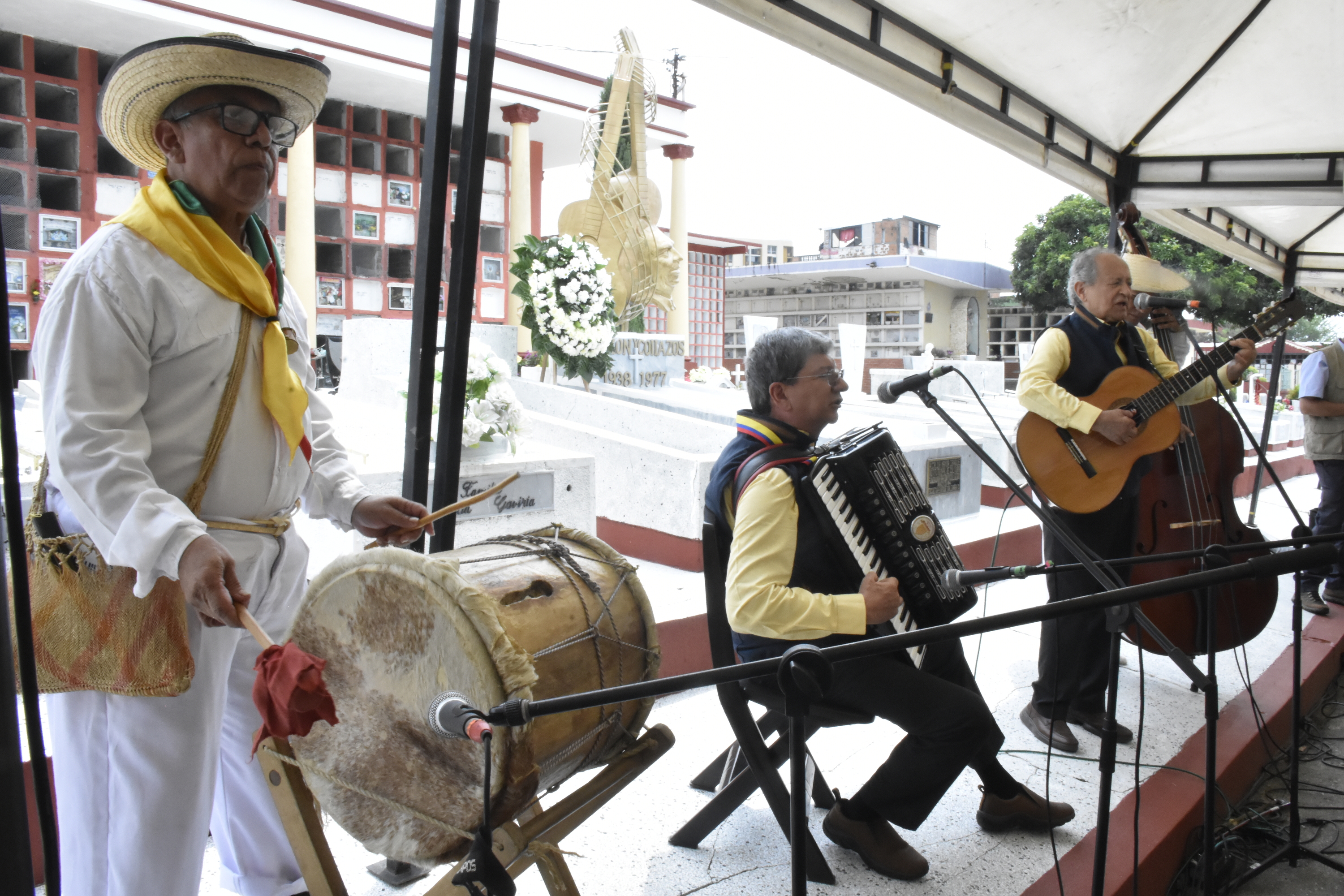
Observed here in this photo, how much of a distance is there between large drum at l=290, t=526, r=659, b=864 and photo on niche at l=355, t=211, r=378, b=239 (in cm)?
1112

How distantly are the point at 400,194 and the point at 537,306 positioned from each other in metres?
6.60

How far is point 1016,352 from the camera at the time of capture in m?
32.6

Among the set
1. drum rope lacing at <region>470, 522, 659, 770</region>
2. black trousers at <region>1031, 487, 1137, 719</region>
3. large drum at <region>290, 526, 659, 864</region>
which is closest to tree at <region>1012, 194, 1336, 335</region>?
black trousers at <region>1031, 487, 1137, 719</region>

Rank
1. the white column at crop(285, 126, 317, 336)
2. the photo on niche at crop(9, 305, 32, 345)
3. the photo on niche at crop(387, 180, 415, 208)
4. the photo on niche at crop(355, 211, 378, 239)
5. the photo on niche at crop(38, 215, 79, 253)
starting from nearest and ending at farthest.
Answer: the photo on niche at crop(9, 305, 32, 345) → the photo on niche at crop(38, 215, 79, 253) → the white column at crop(285, 126, 317, 336) → the photo on niche at crop(355, 211, 378, 239) → the photo on niche at crop(387, 180, 415, 208)

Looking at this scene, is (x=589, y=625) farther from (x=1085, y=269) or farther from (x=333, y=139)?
(x=333, y=139)

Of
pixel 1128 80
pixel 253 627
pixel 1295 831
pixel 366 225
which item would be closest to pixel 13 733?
pixel 253 627

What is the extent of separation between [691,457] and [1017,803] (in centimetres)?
276

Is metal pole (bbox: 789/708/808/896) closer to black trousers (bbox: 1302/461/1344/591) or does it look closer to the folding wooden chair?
the folding wooden chair

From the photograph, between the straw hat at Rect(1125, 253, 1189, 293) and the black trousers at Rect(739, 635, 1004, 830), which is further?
the straw hat at Rect(1125, 253, 1189, 293)

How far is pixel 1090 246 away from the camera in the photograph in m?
21.1

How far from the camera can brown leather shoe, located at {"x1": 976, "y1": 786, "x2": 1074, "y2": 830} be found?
8.41 ft

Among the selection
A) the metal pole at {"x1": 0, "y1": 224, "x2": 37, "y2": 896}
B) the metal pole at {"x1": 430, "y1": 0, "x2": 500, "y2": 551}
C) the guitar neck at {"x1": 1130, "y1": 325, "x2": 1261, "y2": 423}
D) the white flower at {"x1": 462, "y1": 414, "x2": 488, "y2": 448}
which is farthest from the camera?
the white flower at {"x1": 462, "y1": 414, "x2": 488, "y2": 448}

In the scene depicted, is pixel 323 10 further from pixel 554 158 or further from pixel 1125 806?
pixel 1125 806

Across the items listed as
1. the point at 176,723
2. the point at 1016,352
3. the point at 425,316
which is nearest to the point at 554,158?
the point at 425,316
